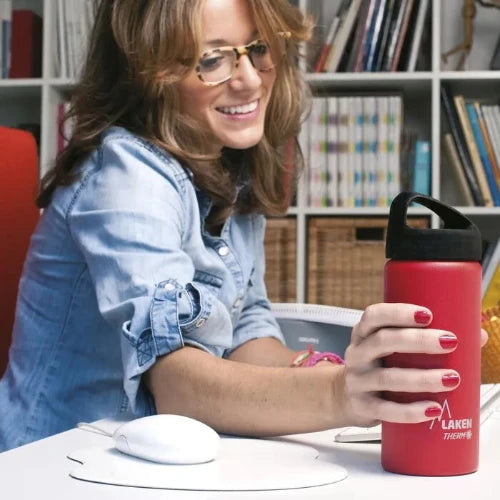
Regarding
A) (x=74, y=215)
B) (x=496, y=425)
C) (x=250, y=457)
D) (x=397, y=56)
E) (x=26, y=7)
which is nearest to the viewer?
(x=250, y=457)

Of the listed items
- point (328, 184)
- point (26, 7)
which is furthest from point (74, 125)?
point (26, 7)

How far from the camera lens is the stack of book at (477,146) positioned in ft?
9.23

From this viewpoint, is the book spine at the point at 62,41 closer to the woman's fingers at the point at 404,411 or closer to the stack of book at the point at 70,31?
the stack of book at the point at 70,31

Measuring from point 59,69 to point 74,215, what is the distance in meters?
1.99

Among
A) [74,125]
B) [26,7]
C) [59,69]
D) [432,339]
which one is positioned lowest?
[432,339]

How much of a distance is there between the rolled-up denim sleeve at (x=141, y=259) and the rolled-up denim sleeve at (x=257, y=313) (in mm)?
379

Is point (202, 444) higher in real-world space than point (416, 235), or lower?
lower

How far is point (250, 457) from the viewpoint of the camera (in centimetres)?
72

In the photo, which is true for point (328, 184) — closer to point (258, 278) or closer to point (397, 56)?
point (397, 56)

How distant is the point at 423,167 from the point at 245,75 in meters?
1.64

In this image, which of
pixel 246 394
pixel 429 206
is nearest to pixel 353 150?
pixel 246 394

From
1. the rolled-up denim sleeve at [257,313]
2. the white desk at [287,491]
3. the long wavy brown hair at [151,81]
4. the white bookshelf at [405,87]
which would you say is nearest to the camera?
the white desk at [287,491]

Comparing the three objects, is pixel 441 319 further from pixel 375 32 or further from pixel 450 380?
pixel 375 32

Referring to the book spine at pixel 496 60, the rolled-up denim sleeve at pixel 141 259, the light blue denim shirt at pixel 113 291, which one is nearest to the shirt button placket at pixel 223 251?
Result: the light blue denim shirt at pixel 113 291
